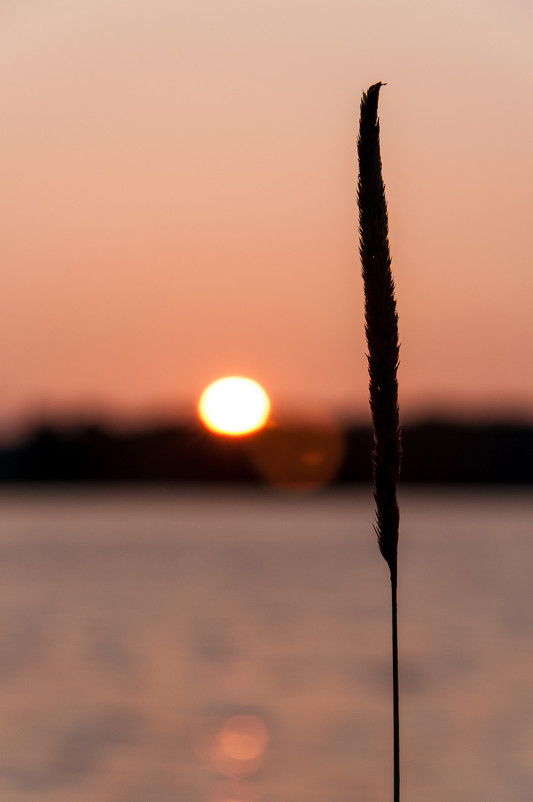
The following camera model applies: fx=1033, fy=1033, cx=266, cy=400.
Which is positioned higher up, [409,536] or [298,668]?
→ [298,668]

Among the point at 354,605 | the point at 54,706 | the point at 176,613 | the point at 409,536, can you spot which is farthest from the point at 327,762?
the point at 409,536

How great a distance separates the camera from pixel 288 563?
53.7 metres

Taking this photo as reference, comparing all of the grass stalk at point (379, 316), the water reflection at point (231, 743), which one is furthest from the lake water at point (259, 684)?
the grass stalk at point (379, 316)

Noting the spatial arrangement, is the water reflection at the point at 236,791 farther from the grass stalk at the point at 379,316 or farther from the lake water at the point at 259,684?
the grass stalk at the point at 379,316

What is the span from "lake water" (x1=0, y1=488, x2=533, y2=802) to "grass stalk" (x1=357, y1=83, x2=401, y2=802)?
998 centimetres

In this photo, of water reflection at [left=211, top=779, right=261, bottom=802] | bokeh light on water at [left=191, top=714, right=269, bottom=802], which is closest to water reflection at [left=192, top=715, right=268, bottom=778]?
bokeh light on water at [left=191, top=714, right=269, bottom=802]

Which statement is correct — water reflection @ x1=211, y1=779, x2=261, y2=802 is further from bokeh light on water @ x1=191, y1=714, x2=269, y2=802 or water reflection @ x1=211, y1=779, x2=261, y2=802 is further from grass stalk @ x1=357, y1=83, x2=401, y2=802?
grass stalk @ x1=357, y1=83, x2=401, y2=802

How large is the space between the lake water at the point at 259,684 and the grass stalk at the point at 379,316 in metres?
9.98

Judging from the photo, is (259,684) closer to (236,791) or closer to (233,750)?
(233,750)

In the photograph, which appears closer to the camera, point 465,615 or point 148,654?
point 148,654

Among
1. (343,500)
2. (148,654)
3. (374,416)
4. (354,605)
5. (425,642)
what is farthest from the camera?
(343,500)

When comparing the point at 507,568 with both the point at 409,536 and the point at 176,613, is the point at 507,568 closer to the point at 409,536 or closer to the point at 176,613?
the point at 176,613

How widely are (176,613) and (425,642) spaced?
8486 mm

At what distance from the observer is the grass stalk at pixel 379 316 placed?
8.51 feet
